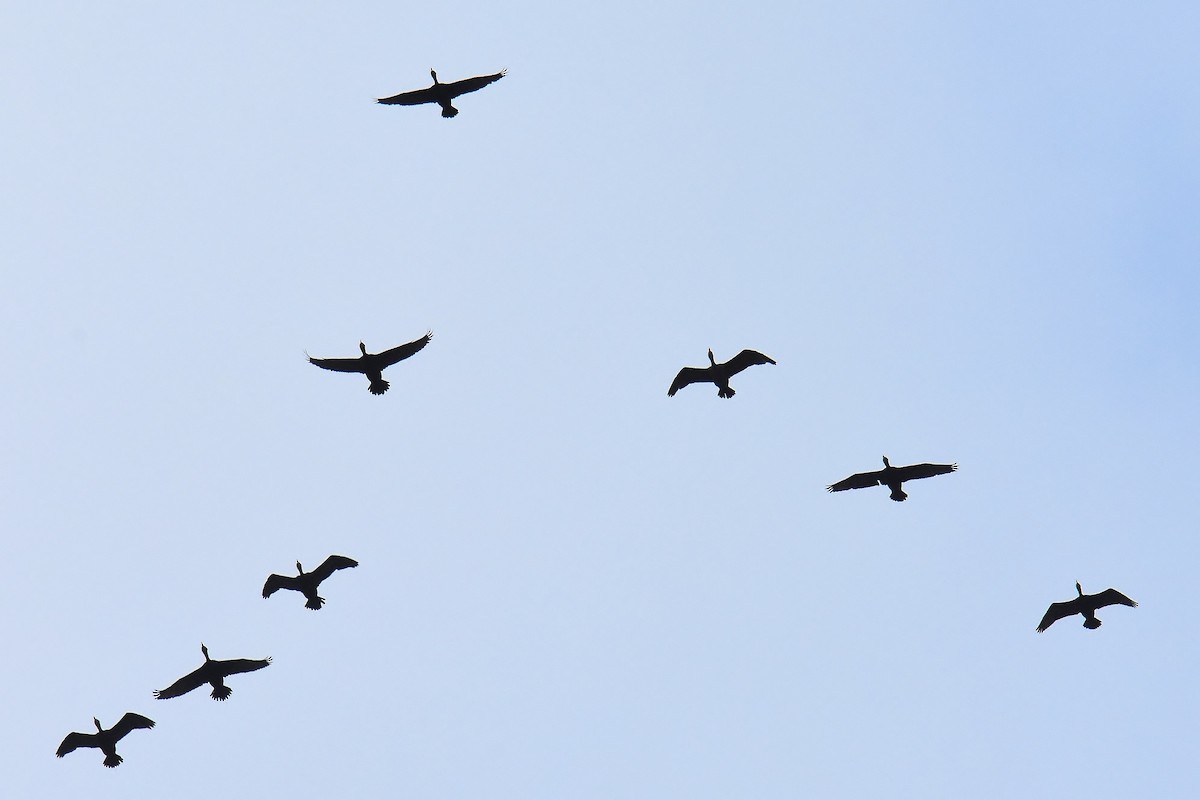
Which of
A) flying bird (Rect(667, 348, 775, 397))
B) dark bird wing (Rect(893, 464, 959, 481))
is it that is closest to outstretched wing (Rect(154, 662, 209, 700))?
flying bird (Rect(667, 348, 775, 397))

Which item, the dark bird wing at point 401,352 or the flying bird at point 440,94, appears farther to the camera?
the flying bird at point 440,94

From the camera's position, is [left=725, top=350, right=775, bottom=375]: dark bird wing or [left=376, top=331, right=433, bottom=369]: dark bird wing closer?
[left=376, top=331, right=433, bottom=369]: dark bird wing

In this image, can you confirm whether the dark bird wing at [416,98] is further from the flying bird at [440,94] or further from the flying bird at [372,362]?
the flying bird at [372,362]

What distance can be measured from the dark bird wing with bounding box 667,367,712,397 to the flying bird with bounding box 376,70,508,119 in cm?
897

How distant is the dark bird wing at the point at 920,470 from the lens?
3544cm

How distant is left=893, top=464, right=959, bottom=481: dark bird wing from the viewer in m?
35.4

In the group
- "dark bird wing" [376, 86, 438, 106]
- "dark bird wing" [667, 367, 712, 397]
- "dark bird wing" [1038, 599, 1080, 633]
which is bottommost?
"dark bird wing" [1038, 599, 1080, 633]

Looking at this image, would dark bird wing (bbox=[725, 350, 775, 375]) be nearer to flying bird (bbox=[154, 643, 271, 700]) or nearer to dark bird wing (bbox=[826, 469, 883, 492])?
dark bird wing (bbox=[826, 469, 883, 492])

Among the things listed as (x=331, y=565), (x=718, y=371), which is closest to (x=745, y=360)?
(x=718, y=371)

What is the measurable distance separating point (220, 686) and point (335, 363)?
340 inches

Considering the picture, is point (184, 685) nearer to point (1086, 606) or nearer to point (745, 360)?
point (745, 360)

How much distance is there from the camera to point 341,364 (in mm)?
34312

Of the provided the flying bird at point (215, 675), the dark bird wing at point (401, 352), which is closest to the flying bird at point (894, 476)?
the dark bird wing at point (401, 352)

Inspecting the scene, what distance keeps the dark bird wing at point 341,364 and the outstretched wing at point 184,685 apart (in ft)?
26.8
